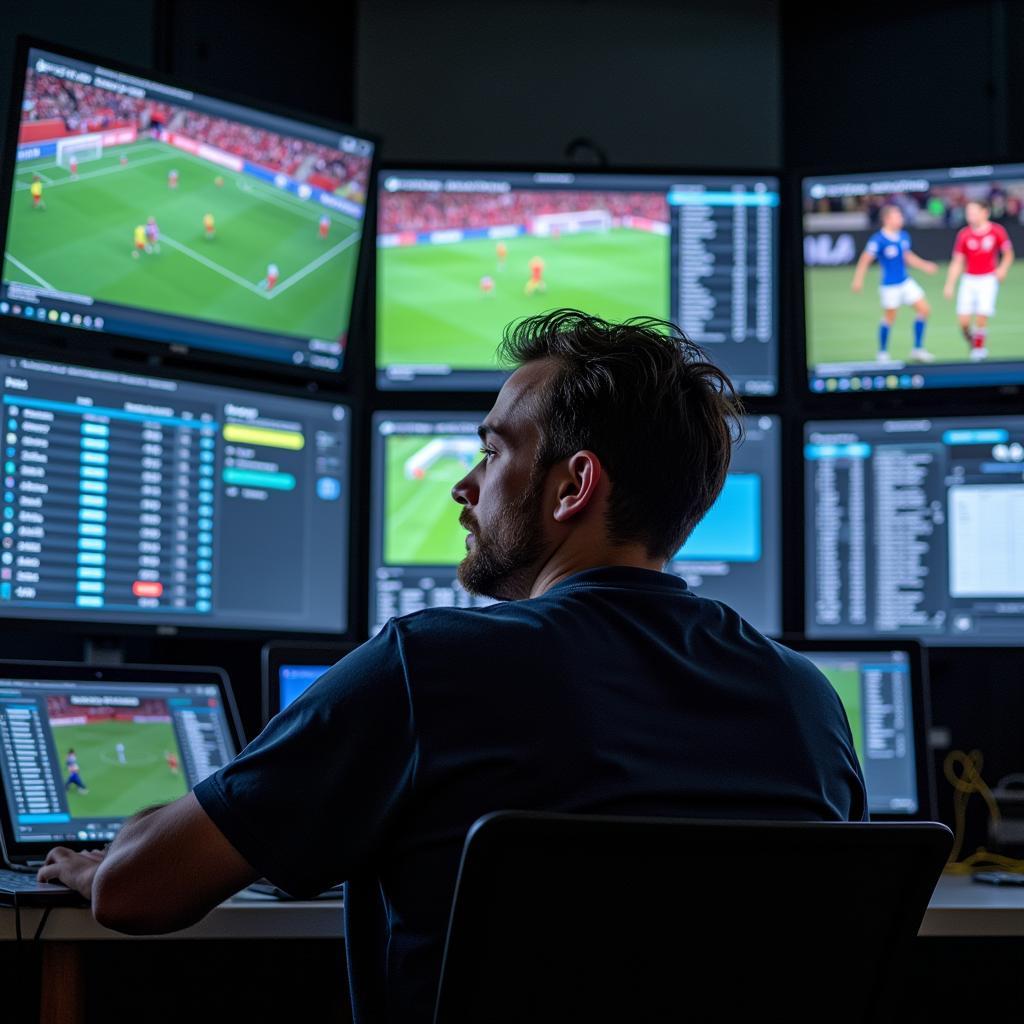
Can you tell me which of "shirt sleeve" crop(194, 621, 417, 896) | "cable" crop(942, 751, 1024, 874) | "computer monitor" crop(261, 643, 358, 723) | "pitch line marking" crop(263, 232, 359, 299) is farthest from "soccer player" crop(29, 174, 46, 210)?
"cable" crop(942, 751, 1024, 874)

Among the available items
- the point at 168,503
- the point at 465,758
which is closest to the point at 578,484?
the point at 465,758

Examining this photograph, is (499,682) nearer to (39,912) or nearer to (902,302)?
(39,912)

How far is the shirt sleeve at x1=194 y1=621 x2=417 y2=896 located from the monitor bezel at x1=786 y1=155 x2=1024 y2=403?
1.57m

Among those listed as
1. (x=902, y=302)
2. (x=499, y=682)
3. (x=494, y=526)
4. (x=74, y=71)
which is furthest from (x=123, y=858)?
(x=902, y=302)

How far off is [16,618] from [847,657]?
1281 mm

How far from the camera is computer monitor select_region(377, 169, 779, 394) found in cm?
248

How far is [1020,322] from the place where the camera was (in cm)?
242

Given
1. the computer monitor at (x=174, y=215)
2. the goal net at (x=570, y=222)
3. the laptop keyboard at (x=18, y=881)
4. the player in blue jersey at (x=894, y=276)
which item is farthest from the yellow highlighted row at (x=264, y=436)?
the player in blue jersey at (x=894, y=276)

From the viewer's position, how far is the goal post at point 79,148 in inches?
82.3

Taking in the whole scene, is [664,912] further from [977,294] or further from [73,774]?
[977,294]

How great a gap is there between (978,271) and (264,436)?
4.12 ft

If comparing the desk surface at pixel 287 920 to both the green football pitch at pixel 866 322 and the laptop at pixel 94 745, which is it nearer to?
the laptop at pixel 94 745

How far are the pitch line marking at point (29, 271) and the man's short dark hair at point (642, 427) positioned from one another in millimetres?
1034

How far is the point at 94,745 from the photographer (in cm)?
188
